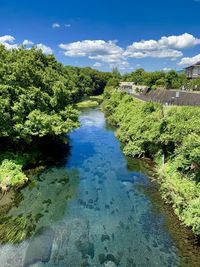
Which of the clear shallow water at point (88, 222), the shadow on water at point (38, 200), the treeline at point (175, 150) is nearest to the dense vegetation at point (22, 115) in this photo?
the shadow on water at point (38, 200)

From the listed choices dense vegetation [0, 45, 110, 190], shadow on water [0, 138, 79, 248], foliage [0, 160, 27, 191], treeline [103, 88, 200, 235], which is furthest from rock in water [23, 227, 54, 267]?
treeline [103, 88, 200, 235]

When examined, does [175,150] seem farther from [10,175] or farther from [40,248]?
[40,248]

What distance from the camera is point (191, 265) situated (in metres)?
19.0

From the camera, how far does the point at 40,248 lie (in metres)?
20.7

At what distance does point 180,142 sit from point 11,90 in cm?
1904

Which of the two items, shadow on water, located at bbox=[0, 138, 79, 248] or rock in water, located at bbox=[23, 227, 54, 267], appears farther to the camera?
shadow on water, located at bbox=[0, 138, 79, 248]

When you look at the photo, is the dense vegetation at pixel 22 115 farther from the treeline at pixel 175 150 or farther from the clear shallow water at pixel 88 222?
the treeline at pixel 175 150

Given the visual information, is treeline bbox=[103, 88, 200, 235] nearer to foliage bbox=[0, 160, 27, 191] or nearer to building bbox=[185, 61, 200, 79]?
foliage bbox=[0, 160, 27, 191]

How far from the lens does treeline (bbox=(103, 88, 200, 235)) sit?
2394cm

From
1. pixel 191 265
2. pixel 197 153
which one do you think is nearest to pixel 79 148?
pixel 197 153

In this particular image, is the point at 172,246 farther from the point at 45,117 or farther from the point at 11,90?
the point at 11,90

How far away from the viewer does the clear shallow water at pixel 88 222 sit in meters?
19.9

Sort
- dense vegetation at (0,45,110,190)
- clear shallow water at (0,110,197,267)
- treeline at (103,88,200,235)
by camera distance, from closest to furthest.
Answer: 1. clear shallow water at (0,110,197,267)
2. treeline at (103,88,200,235)
3. dense vegetation at (0,45,110,190)

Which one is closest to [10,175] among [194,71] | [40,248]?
[40,248]
